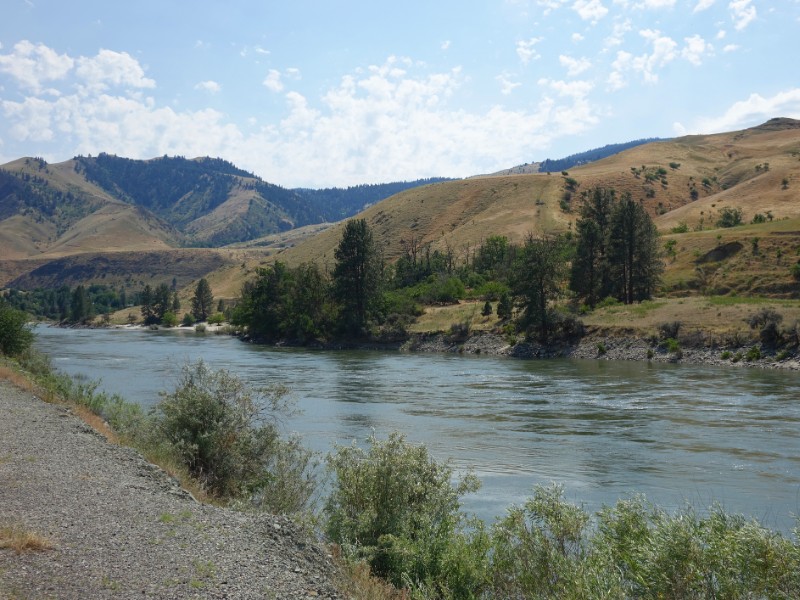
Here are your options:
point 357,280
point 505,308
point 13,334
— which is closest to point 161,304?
point 357,280

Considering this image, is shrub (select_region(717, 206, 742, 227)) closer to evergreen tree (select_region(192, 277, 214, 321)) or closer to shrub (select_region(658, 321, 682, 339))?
shrub (select_region(658, 321, 682, 339))

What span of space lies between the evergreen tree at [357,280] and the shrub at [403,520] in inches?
2654

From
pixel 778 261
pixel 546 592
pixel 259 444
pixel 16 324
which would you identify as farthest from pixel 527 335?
pixel 546 592

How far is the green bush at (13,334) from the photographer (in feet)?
120

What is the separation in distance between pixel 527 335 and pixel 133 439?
173 ft

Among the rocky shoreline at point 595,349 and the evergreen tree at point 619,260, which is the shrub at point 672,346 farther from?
the evergreen tree at point 619,260

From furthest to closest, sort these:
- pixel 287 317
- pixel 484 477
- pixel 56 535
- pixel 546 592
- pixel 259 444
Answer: pixel 287 317 < pixel 484 477 < pixel 259 444 < pixel 546 592 < pixel 56 535

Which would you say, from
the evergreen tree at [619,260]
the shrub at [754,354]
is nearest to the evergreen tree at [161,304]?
the evergreen tree at [619,260]

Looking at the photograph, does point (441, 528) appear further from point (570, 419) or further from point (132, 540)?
point (570, 419)

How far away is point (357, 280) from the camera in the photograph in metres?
85.6

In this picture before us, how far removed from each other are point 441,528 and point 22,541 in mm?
6885

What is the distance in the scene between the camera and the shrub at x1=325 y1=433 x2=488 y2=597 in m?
11.3

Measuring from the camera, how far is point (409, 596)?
10828 mm

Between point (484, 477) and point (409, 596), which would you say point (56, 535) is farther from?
point (484, 477)
